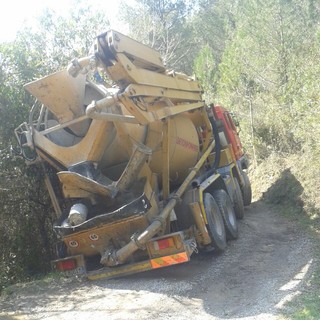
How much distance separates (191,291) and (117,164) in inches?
82.7

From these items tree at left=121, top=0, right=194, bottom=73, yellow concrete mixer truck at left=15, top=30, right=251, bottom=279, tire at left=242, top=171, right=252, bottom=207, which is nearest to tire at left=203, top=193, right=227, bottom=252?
yellow concrete mixer truck at left=15, top=30, right=251, bottom=279

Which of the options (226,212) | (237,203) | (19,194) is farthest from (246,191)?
(19,194)

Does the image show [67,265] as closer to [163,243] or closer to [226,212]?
[163,243]

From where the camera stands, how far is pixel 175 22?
33781mm

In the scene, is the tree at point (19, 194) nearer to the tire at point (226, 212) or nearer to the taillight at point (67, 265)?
the taillight at point (67, 265)

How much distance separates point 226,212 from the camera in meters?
8.19

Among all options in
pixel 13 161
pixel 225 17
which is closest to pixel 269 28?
pixel 13 161

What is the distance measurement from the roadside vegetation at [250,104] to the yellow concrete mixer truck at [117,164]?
1.40 m

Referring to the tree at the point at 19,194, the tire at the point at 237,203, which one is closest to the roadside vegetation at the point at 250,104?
the tree at the point at 19,194

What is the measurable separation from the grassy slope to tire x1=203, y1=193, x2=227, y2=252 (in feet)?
4.78

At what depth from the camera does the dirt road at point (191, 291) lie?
5293mm

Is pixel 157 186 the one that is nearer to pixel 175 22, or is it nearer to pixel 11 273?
pixel 11 273

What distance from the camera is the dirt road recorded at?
5.29 metres

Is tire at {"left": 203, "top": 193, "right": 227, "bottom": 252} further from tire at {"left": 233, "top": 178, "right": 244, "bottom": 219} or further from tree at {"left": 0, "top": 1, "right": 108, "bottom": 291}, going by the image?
tree at {"left": 0, "top": 1, "right": 108, "bottom": 291}
